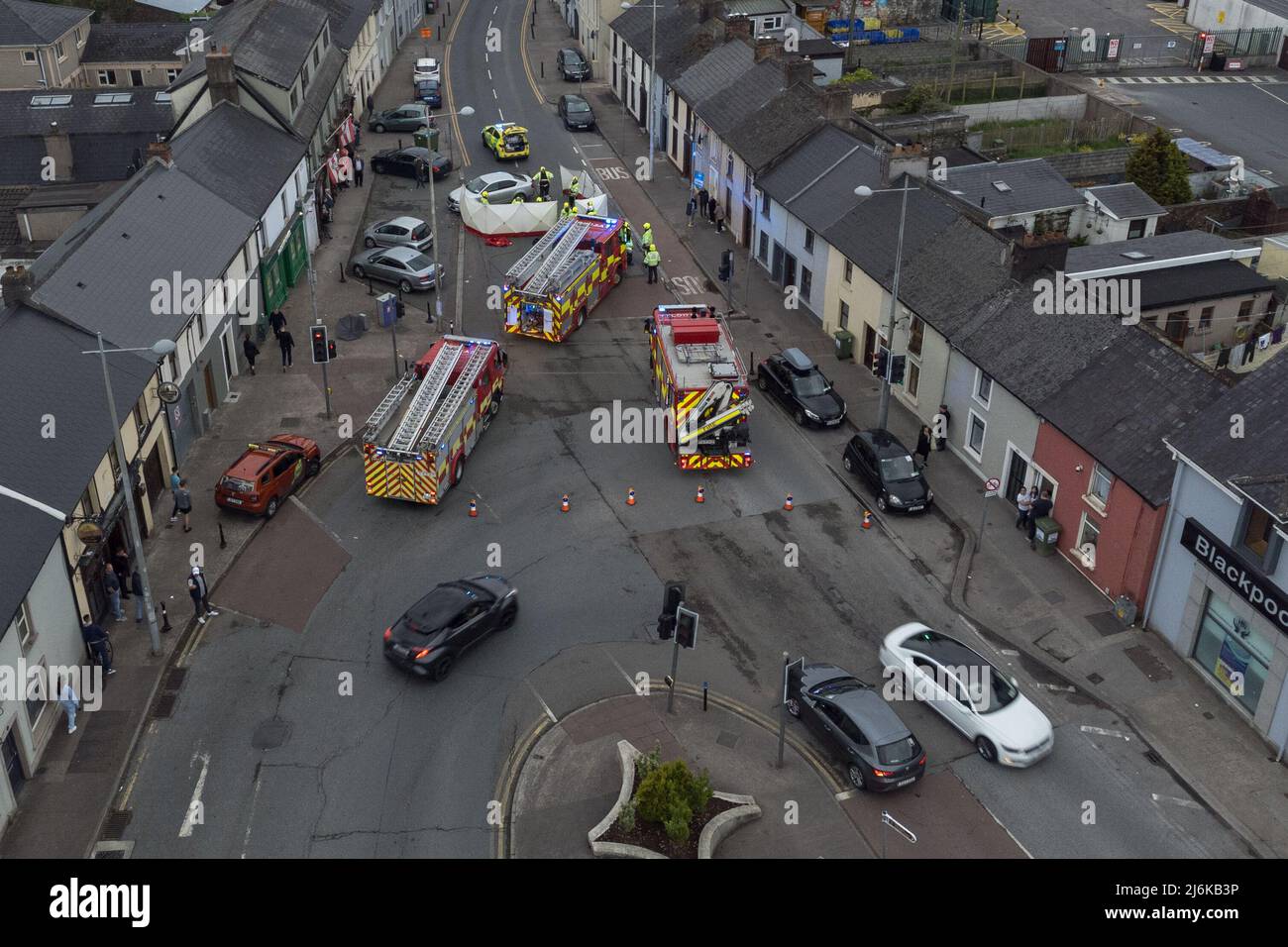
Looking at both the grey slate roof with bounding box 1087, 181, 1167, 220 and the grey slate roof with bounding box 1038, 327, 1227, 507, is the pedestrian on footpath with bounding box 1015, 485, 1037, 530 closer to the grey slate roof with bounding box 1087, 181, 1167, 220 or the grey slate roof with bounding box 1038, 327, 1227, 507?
the grey slate roof with bounding box 1038, 327, 1227, 507

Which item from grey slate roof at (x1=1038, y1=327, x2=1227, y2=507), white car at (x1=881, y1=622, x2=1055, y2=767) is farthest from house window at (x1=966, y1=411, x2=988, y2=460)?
white car at (x1=881, y1=622, x2=1055, y2=767)

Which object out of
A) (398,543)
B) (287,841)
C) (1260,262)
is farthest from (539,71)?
(287,841)

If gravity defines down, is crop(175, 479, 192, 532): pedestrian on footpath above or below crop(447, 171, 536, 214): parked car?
below

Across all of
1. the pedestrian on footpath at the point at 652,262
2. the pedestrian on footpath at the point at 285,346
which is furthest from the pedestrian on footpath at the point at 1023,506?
the pedestrian on footpath at the point at 285,346

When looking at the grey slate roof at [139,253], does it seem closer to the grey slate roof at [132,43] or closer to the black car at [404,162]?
the black car at [404,162]

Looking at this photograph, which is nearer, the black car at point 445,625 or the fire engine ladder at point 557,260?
the black car at point 445,625

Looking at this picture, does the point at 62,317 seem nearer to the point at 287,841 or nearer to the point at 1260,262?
the point at 287,841

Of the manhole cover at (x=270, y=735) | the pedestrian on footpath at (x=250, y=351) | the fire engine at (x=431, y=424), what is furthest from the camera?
the pedestrian on footpath at (x=250, y=351)

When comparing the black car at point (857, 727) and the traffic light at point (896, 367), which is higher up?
the traffic light at point (896, 367)

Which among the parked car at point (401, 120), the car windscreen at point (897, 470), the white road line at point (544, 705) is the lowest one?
the white road line at point (544, 705)
